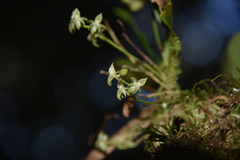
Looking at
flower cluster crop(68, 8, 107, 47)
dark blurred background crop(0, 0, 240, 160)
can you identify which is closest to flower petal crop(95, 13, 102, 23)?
flower cluster crop(68, 8, 107, 47)

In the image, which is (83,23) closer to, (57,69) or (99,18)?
(99,18)

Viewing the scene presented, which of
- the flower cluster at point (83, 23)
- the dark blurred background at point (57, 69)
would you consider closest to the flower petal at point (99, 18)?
the flower cluster at point (83, 23)

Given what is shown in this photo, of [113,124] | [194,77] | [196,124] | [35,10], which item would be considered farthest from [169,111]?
[113,124]

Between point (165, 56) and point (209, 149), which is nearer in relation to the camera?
point (209, 149)

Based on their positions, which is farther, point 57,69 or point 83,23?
point 57,69

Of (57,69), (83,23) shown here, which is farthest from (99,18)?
(57,69)

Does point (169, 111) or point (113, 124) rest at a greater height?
point (169, 111)

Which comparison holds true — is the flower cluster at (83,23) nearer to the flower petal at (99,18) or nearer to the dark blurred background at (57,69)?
the flower petal at (99,18)

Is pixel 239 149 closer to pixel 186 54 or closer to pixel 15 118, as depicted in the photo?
pixel 186 54
